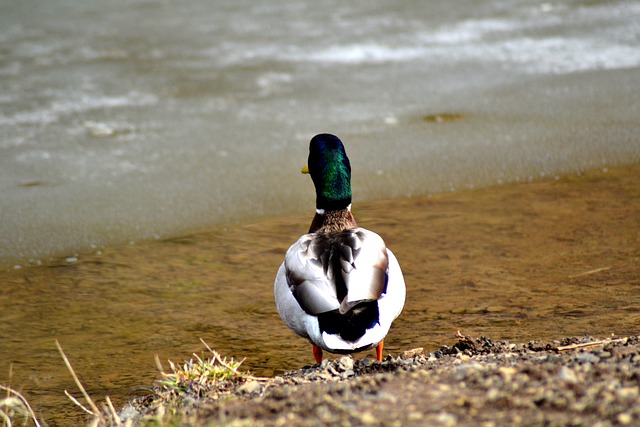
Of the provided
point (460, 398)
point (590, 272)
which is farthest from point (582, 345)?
point (590, 272)

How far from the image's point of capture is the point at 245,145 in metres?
6.21

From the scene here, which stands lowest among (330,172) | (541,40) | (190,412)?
(190,412)

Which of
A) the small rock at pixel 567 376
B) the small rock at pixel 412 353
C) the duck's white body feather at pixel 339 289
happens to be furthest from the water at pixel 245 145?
the small rock at pixel 567 376

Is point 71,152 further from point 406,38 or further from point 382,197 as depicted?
point 406,38

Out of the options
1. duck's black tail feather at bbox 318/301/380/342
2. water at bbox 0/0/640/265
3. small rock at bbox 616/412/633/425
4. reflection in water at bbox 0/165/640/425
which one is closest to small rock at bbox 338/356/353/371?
duck's black tail feather at bbox 318/301/380/342

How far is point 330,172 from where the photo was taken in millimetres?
4109

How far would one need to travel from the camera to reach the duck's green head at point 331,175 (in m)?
4.06

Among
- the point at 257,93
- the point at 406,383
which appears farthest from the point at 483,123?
the point at 406,383

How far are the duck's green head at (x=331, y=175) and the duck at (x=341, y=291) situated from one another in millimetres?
476

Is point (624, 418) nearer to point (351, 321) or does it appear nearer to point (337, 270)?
point (351, 321)

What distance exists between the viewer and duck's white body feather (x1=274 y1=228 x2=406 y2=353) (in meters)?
3.11

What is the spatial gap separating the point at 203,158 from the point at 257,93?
52.0 inches

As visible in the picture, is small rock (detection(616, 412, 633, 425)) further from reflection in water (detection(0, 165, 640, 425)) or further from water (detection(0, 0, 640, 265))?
water (detection(0, 0, 640, 265))

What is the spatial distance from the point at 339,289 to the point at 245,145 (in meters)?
3.19
